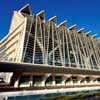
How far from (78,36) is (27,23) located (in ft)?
74.4

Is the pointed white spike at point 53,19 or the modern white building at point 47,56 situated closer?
the modern white building at point 47,56

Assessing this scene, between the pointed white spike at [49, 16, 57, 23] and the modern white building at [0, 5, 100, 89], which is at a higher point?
the pointed white spike at [49, 16, 57, 23]

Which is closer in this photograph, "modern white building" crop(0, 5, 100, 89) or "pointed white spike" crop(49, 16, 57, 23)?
"modern white building" crop(0, 5, 100, 89)

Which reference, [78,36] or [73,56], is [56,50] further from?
[78,36]

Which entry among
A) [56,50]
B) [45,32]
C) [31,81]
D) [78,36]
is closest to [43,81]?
[31,81]

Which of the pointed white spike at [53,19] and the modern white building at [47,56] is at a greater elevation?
the pointed white spike at [53,19]

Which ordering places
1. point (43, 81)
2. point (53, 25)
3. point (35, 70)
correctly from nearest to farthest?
point (35, 70)
point (43, 81)
point (53, 25)

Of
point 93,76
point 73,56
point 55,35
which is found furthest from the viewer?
point 55,35

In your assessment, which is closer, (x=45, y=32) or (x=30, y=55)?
(x=30, y=55)

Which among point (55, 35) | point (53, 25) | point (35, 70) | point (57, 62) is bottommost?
point (35, 70)

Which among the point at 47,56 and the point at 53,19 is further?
the point at 53,19

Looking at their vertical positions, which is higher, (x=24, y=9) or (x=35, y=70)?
(x=24, y=9)

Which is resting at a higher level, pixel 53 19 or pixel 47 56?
pixel 53 19

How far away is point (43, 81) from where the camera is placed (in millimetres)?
27312
